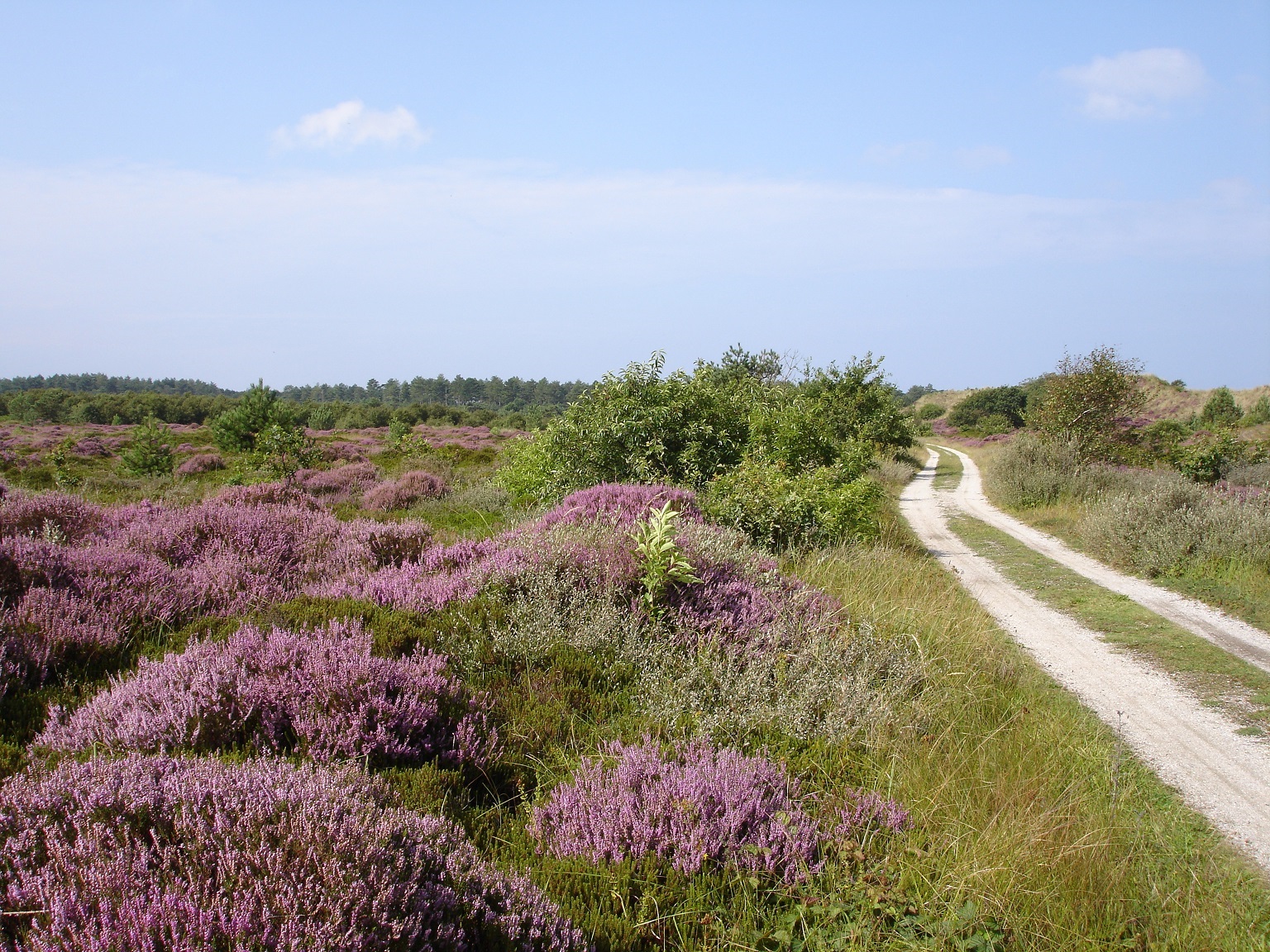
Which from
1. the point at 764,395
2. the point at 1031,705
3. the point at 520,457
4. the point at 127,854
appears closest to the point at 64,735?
the point at 127,854

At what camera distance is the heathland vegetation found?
2.43 meters

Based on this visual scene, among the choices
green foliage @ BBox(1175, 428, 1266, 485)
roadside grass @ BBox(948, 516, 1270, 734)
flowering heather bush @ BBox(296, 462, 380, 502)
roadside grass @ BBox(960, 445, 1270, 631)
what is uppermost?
green foliage @ BBox(1175, 428, 1266, 485)

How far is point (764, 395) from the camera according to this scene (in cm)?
1667

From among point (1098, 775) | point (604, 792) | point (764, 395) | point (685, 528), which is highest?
point (764, 395)

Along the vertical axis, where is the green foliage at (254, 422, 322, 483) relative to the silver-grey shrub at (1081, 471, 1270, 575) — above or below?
above

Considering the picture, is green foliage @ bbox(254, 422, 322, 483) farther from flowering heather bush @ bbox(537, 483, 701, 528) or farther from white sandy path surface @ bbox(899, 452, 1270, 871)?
white sandy path surface @ bbox(899, 452, 1270, 871)

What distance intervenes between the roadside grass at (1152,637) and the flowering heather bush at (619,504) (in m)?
5.30

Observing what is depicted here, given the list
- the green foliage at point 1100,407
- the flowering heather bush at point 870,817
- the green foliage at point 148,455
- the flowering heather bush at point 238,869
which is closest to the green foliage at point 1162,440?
the green foliage at point 1100,407

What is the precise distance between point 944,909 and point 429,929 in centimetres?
222

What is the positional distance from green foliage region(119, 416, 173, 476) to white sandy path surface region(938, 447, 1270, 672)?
2318 centimetres

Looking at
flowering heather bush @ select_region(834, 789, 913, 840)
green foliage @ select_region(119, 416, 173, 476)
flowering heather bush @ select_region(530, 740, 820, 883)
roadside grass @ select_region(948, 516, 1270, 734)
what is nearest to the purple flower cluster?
flowering heather bush @ select_region(530, 740, 820, 883)

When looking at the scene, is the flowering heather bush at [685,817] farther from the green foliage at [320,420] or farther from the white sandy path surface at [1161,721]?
the green foliage at [320,420]

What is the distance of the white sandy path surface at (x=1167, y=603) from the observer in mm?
8266

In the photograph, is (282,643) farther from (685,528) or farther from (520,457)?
(520,457)
